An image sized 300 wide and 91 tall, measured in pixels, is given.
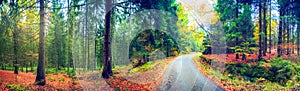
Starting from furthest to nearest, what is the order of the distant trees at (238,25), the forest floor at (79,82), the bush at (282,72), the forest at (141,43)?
the distant trees at (238,25)
the bush at (282,72)
the forest at (141,43)
the forest floor at (79,82)

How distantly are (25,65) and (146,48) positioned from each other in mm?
6663

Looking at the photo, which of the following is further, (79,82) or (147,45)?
(147,45)

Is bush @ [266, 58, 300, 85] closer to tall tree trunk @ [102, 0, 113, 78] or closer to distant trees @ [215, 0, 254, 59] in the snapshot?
distant trees @ [215, 0, 254, 59]

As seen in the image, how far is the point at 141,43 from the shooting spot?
42.4 ft

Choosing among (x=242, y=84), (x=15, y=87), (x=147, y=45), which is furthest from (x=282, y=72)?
(x=15, y=87)

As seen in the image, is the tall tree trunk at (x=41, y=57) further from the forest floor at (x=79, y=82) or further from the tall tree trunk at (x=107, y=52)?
the tall tree trunk at (x=107, y=52)

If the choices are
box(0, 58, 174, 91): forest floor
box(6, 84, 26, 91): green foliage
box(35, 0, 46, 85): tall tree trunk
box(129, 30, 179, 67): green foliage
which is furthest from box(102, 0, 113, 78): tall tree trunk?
box(6, 84, 26, 91): green foliage

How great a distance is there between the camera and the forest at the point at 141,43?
28.5 ft

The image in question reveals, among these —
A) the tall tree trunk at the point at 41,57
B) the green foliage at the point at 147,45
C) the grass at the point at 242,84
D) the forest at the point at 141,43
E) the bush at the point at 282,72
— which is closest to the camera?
the tall tree trunk at the point at 41,57

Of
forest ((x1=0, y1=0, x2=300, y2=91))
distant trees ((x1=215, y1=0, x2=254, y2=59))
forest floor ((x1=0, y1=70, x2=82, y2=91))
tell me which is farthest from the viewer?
distant trees ((x1=215, y1=0, x2=254, y2=59))

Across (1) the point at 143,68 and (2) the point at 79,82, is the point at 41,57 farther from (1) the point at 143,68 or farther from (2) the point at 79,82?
(1) the point at 143,68

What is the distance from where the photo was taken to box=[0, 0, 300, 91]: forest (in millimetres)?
8680

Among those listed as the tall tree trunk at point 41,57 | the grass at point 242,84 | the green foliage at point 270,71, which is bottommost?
the grass at point 242,84

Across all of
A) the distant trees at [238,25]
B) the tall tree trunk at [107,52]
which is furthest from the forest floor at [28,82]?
the distant trees at [238,25]
